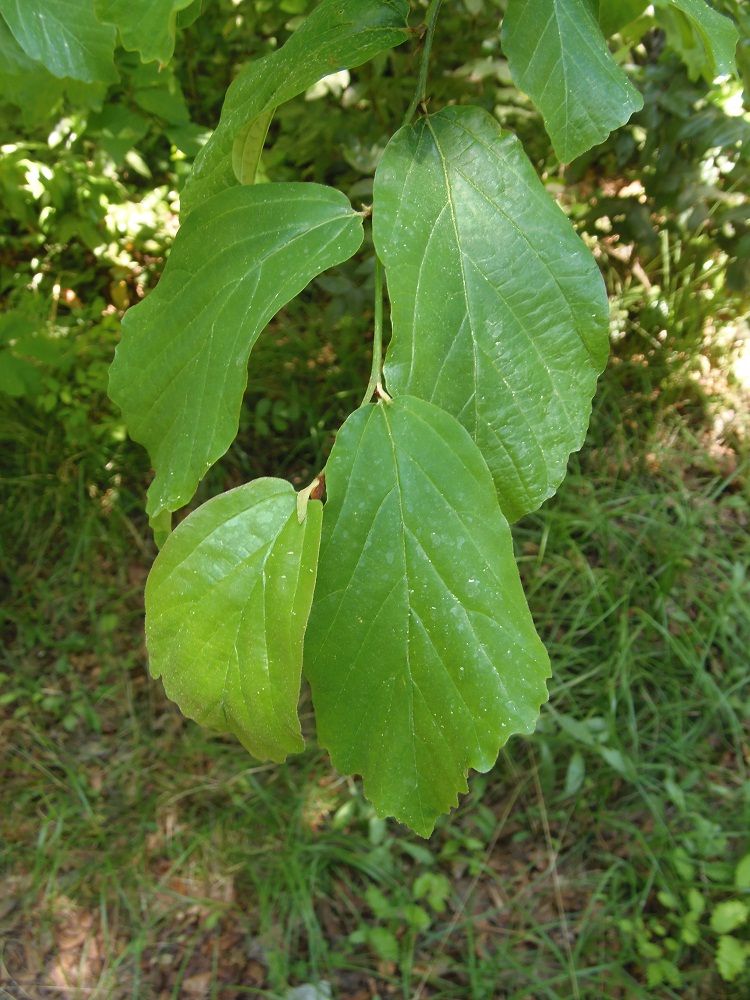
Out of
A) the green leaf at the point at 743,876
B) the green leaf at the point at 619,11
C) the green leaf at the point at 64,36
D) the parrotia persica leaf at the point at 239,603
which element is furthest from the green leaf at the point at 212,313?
the green leaf at the point at 743,876

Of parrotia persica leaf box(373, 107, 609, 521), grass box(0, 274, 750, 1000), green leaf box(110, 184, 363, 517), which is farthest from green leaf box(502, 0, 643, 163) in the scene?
grass box(0, 274, 750, 1000)

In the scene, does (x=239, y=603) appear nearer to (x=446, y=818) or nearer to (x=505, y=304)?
(x=505, y=304)

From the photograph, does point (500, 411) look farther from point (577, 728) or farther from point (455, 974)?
point (455, 974)

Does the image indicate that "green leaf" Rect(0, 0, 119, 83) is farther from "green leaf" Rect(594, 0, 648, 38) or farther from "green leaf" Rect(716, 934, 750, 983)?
"green leaf" Rect(716, 934, 750, 983)

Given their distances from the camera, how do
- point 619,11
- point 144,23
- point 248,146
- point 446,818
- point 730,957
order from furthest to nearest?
point 446,818 → point 730,957 → point 619,11 → point 248,146 → point 144,23

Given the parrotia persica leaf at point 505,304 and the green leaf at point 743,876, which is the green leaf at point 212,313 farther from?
the green leaf at point 743,876

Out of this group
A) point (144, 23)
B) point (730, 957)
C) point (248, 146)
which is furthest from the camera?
point (730, 957)

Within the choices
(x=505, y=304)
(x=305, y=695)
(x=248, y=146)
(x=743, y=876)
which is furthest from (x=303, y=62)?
(x=743, y=876)
